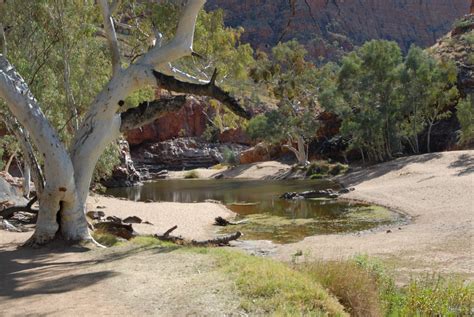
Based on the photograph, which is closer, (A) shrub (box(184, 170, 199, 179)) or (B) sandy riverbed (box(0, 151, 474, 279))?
(B) sandy riverbed (box(0, 151, 474, 279))

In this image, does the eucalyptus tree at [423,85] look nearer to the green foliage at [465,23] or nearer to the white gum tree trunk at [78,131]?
the green foliage at [465,23]

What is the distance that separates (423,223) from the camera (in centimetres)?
1673

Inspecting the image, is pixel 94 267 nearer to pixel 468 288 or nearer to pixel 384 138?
pixel 468 288

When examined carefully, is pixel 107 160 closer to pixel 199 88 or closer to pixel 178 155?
pixel 199 88

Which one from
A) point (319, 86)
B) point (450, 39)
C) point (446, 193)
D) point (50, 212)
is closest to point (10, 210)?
point (50, 212)

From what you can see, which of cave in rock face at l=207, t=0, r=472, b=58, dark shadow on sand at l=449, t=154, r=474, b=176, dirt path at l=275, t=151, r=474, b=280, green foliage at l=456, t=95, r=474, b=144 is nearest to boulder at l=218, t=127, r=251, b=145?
dirt path at l=275, t=151, r=474, b=280

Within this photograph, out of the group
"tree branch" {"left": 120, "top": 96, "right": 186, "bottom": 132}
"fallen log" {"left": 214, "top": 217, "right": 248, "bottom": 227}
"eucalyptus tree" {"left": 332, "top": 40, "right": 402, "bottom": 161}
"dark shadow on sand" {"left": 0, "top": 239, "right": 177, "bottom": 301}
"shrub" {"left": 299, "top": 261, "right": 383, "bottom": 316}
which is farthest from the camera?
"eucalyptus tree" {"left": 332, "top": 40, "right": 402, "bottom": 161}

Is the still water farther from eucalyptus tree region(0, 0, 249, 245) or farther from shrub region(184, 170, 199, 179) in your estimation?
shrub region(184, 170, 199, 179)

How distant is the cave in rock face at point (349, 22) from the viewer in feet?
404

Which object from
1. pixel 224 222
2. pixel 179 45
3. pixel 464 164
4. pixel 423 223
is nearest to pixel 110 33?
pixel 179 45

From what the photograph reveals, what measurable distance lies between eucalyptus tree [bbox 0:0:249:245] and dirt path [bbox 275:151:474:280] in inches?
173

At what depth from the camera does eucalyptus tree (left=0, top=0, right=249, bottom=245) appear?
366 inches

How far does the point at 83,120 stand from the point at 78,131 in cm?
29

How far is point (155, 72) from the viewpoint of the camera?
34.2 ft
